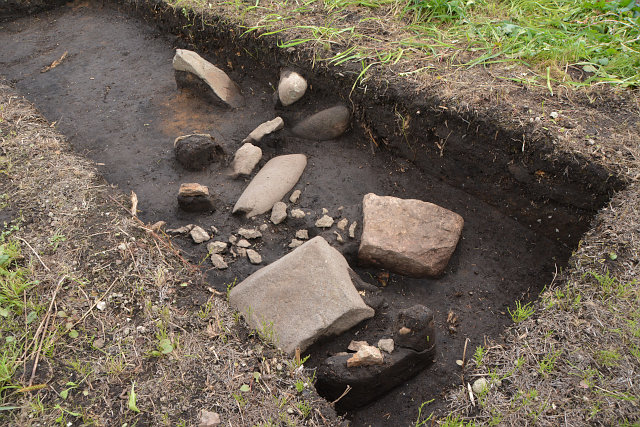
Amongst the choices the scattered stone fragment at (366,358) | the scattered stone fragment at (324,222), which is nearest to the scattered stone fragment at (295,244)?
the scattered stone fragment at (324,222)

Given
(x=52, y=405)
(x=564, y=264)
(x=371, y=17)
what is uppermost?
(x=371, y=17)

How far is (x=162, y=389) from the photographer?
6.02ft

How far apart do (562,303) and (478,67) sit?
5.65 feet

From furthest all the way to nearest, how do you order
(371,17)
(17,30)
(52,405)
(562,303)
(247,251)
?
(17,30), (371,17), (247,251), (562,303), (52,405)

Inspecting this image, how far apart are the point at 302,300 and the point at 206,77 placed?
2261 mm

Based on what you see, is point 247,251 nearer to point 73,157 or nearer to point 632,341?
point 73,157

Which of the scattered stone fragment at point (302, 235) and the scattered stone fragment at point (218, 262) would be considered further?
the scattered stone fragment at point (302, 235)

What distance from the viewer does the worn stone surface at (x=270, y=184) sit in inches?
118

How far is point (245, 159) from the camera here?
3281 mm

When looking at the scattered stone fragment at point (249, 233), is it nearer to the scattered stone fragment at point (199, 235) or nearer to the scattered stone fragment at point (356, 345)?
the scattered stone fragment at point (199, 235)

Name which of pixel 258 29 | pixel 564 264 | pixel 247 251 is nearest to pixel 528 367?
pixel 564 264

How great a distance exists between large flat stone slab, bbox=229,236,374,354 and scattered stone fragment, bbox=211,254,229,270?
33cm

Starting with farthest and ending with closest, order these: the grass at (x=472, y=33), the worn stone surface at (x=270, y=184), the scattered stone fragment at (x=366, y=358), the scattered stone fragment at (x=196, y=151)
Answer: the scattered stone fragment at (x=196, y=151) < the grass at (x=472, y=33) < the worn stone surface at (x=270, y=184) < the scattered stone fragment at (x=366, y=358)

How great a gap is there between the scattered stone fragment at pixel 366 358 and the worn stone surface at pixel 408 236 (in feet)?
2.17
